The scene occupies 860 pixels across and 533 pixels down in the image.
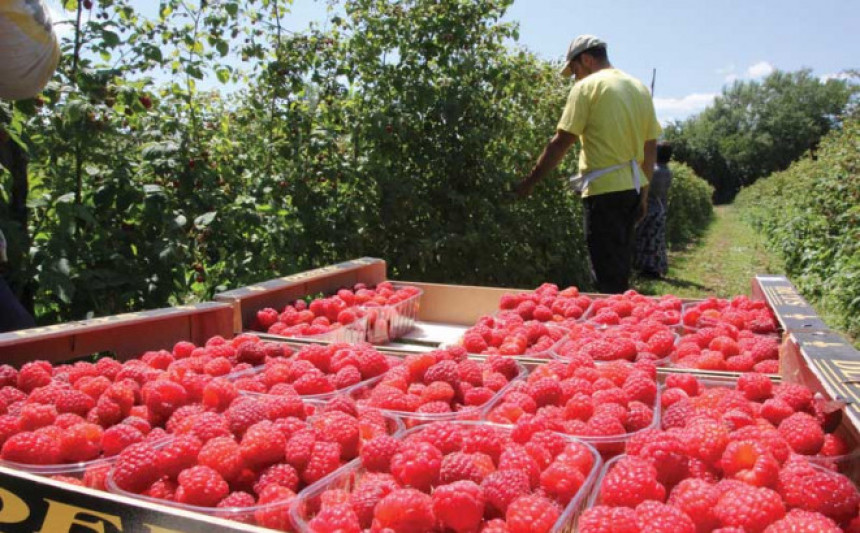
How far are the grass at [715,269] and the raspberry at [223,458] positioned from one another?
22.1 feet

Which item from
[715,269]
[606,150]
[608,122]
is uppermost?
[608,122]

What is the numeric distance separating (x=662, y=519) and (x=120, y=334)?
1683mm

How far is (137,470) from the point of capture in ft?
3.70

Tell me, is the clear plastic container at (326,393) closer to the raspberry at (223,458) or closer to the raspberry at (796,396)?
the raspberry at (223,458)

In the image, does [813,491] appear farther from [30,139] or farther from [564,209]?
[564,209]

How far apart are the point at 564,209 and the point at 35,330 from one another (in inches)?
165

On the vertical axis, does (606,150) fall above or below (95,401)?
above

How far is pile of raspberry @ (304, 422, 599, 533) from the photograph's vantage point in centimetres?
96

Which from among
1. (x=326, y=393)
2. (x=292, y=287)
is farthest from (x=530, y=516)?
(x=292, y=287)

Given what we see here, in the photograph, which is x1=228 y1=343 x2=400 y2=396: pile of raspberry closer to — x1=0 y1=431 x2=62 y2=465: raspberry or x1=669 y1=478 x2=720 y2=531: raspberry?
x1=0 y1=431 x2=62 y2=465: raspberry

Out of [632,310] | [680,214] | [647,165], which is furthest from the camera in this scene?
[680,214]

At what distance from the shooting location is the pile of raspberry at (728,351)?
1846 mm

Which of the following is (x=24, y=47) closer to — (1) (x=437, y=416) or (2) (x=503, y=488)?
(1) (x=437, y=416)

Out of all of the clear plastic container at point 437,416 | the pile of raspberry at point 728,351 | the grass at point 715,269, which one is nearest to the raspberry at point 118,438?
the clear plastic container at point 437,416
